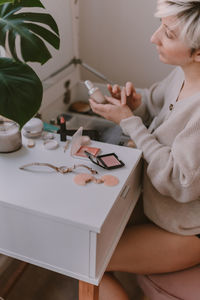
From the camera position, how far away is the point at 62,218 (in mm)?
683

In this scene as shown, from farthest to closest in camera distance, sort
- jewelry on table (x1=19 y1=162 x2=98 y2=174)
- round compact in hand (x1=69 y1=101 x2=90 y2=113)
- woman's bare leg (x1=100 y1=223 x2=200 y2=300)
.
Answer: round compact in hand (x1=69 y1=101 x2=90 y2=113)
woman's bare leg (x1=100 y1=223 x2=200 y2=300)
jewelry on table (x1=19 y1=162 x2=98 y2=174)

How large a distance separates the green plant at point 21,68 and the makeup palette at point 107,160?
0.91ft

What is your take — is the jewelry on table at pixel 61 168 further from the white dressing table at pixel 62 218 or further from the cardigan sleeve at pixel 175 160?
the cardigan sleeve at pixel 175 160

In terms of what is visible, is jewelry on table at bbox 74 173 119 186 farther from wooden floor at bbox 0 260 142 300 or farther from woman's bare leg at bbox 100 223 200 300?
wooden floor at bbox 0 260 142 300

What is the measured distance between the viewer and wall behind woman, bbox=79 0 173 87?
63.1 inches

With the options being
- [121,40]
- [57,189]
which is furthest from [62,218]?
[121,40]

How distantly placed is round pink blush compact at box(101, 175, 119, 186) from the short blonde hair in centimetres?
38

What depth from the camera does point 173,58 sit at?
0.86 m

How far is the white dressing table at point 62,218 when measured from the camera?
70cm

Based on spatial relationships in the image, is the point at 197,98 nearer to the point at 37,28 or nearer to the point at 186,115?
the point at 186,115

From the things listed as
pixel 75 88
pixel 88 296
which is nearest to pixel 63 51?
pixel 75 88

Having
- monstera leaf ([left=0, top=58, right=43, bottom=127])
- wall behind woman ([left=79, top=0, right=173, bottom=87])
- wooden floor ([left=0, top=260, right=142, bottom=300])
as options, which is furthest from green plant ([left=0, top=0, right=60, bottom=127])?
wall behind woman ([left=79, top=0, right=173, bottom=87])

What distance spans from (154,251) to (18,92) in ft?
1.94

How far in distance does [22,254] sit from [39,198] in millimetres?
174
